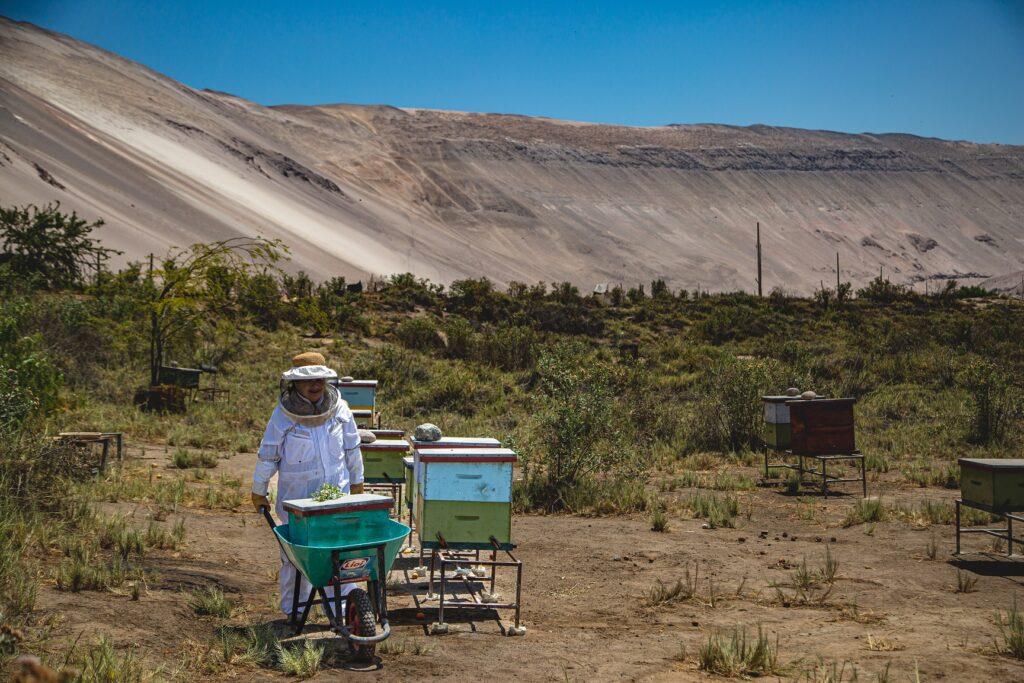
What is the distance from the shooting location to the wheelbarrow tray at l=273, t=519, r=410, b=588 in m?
5.72

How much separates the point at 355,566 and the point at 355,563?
0.06 ft

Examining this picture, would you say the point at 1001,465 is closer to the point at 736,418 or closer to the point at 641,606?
the point at 641,606

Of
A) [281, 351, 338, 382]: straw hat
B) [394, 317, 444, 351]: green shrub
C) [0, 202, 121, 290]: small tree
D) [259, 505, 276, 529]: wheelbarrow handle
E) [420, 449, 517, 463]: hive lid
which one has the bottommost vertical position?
[259, 505, 276, 529]: wheelbarrow handle

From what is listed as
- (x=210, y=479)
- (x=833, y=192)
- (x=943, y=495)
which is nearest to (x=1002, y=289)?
(x=833, y=192)

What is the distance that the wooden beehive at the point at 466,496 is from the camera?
7.03 metres

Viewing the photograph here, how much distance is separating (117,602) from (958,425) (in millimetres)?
16626

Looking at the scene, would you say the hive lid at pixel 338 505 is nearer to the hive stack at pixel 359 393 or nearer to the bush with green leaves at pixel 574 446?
Result: the bush with green leaves at pixel 574 446

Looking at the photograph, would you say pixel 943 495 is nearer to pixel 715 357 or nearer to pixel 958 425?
pixel 958 425

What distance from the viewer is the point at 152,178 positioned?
55.1 m

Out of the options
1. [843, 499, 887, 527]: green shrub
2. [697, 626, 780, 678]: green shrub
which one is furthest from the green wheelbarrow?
[843, 499, 887, 527]: green shrub

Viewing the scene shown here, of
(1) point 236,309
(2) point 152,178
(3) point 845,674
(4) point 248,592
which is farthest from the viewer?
(2) point 152,178

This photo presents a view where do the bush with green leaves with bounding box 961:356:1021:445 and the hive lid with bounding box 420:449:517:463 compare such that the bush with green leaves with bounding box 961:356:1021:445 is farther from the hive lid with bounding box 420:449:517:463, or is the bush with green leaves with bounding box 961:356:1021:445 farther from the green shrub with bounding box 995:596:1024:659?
the hive lid with bounding box 420:449:517:463

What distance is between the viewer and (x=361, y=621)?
569 centimetres

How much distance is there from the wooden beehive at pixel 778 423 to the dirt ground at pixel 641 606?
2204 mm
